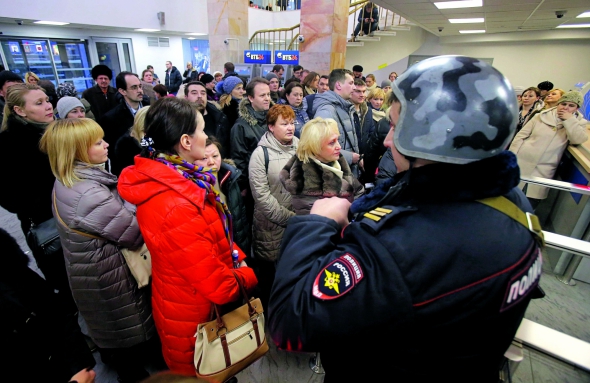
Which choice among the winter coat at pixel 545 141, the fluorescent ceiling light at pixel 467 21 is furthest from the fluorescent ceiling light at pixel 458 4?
the winter coat at pixel 545 141

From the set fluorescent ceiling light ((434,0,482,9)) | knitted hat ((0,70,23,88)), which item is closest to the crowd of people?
knitted hat ((0,70,23,88))

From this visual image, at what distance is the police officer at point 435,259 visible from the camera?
0.65m

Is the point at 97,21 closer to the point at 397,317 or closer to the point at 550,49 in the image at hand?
the point at 397,317

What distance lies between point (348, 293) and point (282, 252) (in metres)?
0.25

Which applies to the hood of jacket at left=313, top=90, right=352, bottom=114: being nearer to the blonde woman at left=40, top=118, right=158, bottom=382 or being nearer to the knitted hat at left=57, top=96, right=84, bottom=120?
the blonde woman at left=40, top=118, right=158, bottom=382

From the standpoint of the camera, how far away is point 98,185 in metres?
1.56

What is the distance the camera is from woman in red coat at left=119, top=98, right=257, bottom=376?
1288 mm

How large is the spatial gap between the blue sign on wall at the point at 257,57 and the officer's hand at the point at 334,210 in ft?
30.3

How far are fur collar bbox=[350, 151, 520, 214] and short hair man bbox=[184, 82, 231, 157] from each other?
2.93 m

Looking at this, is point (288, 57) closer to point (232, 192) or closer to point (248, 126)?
point (248, 126)

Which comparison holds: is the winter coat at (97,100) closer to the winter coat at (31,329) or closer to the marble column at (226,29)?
the winter coat at (31,329)

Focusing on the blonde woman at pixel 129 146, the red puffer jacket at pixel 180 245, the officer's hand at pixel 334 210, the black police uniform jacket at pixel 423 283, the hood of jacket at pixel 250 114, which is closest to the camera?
the black police uniform jacket at pixel 423 283

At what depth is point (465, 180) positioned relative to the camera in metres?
0.72

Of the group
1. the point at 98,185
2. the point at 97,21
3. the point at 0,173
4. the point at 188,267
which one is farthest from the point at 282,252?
the point at 97,21
